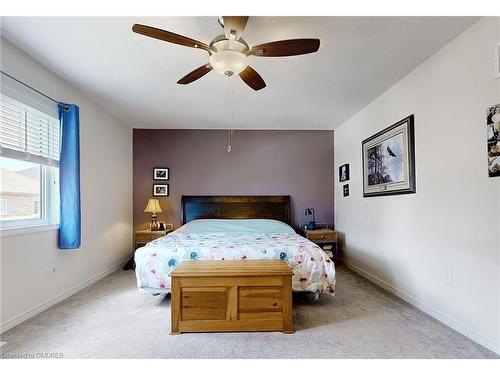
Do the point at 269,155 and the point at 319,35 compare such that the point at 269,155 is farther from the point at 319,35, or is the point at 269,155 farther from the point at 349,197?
the point at 319,35

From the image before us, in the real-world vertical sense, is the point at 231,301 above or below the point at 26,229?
below

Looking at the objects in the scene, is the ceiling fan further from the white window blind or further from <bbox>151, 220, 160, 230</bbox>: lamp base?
<bbox>151, 220, 160, 230</bbox>: lamp base

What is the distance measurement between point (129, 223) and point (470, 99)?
4763mm

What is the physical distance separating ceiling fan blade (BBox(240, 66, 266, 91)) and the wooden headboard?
2.71 m

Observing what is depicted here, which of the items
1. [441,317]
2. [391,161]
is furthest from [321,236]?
[441,317]

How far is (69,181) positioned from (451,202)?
354cm

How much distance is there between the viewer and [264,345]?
2.09m

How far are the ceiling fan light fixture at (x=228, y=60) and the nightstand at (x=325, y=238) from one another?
10.4 feet

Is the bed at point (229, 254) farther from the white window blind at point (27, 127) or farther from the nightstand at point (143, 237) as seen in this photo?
the white window blind at point (27, 127)

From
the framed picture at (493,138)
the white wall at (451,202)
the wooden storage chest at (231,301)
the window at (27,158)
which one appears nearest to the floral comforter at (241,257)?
the wooden storage chest at (231,301)

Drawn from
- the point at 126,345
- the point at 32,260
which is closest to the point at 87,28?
the point at 32,260

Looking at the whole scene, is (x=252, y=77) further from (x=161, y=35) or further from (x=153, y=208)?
(x=153, y=208)

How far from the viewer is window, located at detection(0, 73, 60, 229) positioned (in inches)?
97.1

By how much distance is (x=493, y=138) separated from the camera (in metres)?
1.99
